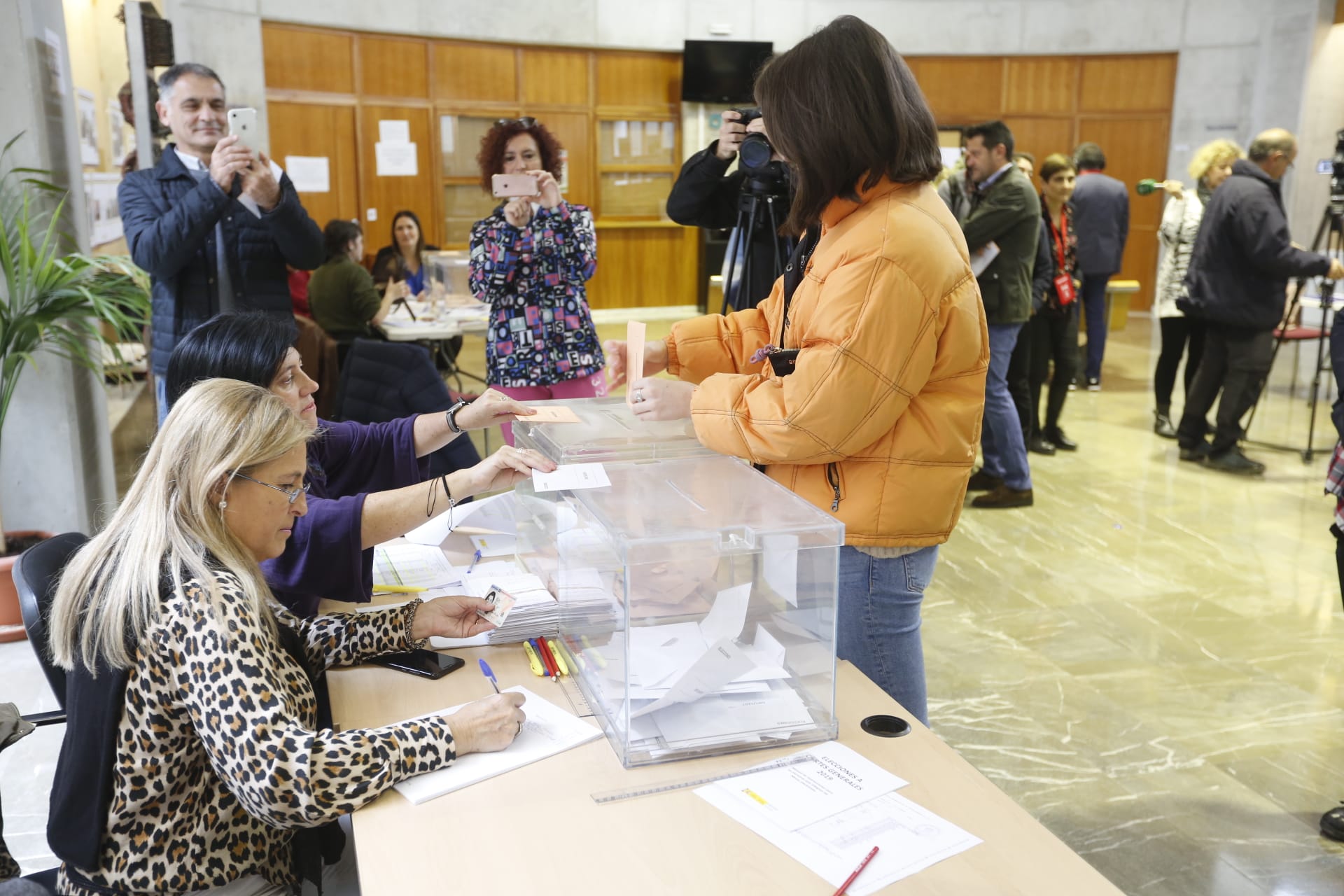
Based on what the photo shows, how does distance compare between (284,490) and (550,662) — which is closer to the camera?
(284,490)

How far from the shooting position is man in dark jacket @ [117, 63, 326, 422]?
3441 millimetres

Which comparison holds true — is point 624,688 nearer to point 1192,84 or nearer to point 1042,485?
point 1042,485

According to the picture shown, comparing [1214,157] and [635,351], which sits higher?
[1214,157]

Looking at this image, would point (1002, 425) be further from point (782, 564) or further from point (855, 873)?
point (855, 873)

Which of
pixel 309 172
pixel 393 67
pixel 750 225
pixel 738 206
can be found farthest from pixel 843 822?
pixel 393 67

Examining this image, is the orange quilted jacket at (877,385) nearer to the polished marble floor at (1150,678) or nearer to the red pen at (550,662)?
the red pen at (550,662)

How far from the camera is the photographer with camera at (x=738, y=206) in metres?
2.75

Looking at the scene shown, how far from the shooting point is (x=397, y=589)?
2.16m

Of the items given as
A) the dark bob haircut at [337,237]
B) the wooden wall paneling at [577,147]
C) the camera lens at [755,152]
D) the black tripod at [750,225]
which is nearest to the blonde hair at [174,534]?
the camera lens at [755,152]

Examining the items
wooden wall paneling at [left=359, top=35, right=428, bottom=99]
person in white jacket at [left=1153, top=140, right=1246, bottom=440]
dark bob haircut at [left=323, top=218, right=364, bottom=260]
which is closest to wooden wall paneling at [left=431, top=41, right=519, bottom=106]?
wooden wall paneling at [left=359, top=35, right=428, bottom=99]

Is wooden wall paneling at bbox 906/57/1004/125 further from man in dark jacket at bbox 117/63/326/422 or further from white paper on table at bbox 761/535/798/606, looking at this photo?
white paper on table at bbox 761/535/798/606

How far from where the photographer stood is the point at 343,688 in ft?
5.74

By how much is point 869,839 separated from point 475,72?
10.9 metres

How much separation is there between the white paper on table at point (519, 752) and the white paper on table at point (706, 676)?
116 mm
